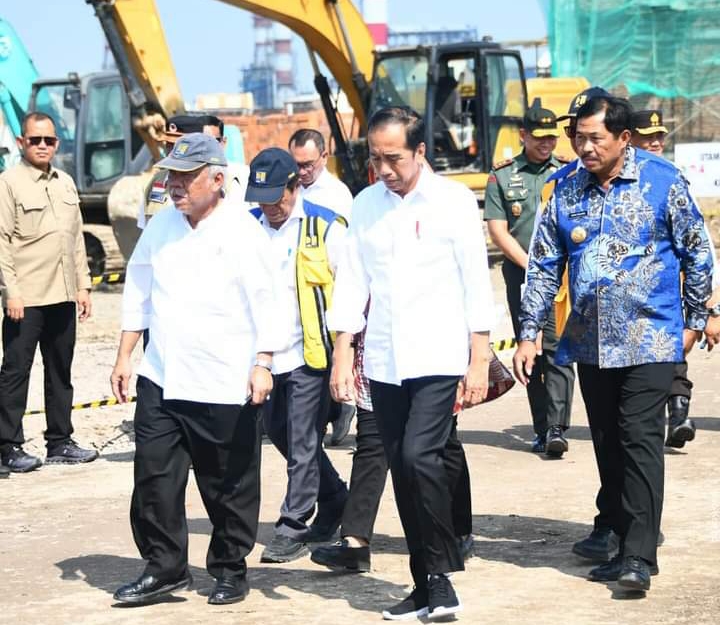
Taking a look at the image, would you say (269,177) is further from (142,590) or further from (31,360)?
(31,360)

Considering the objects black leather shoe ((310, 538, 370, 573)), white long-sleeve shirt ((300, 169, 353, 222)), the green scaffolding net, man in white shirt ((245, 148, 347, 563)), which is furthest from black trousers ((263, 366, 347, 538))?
the green scaffolding net

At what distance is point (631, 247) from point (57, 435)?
4.84m

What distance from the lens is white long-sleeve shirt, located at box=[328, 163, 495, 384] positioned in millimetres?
5980

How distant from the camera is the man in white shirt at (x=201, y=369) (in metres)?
6.29

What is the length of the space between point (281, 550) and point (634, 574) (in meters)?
1.73

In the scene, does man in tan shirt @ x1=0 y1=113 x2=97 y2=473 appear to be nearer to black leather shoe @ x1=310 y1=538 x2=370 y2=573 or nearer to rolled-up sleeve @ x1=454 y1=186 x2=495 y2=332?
black leather shoe @ x1=310 y1=538 x2=370 y2=573

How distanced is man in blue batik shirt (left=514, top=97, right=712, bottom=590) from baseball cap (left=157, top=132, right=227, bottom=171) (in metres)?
1.44

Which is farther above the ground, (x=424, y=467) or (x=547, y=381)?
(x=424, y=467)

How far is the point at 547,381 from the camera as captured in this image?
9586mm

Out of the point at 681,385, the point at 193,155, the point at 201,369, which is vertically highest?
the point at 193,155

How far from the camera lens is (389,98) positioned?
22.7 m

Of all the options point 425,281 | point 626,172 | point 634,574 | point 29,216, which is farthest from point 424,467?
point 29,216

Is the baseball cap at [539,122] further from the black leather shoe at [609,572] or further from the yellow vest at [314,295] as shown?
the black leather shoe at [609,572]

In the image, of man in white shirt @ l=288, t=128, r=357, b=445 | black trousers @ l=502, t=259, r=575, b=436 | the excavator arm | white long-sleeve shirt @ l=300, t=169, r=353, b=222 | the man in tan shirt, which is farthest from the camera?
the excavator arm
